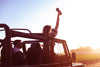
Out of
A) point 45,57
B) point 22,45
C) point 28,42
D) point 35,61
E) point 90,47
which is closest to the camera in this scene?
point 35,61

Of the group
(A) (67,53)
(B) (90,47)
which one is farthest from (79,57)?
(B) (90,47)

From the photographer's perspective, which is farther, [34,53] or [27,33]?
[34,53]

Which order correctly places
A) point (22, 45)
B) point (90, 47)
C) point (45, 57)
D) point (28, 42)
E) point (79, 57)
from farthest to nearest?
point (90, 47) → point (79, 57) → point (22, 45) → point (28, 42) → point (45, 57)

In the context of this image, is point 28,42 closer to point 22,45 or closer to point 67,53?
point 22,45

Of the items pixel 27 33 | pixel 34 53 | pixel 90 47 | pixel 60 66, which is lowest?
pixel 90 47

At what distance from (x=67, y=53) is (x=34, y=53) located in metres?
1.50

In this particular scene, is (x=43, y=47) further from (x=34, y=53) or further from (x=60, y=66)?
(x=60, y=66)

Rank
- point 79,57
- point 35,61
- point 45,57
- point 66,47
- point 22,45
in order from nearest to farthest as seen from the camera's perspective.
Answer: point 35,61 → point 45,57 → point 22,45 → point 66,47 → point 79,57

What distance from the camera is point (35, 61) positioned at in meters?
4.20

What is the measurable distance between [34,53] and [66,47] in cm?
146

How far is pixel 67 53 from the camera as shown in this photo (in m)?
5.56

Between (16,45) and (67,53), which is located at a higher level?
(16,45)

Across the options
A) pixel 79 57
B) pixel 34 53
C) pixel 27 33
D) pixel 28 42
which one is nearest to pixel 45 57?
pixel 34 53

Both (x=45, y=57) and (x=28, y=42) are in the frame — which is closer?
(x=45, y=57)
